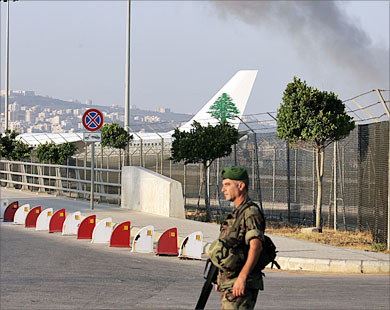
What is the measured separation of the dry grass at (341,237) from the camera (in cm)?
1366

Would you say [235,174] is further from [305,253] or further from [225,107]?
[225,107]

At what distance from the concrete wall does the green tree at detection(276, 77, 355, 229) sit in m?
3.43

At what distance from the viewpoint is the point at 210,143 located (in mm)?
19938

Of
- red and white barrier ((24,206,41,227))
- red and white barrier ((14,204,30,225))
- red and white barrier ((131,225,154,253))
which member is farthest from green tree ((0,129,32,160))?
red and white barrier ((131,225,154,253))

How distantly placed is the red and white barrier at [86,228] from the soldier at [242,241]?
9.80 metres

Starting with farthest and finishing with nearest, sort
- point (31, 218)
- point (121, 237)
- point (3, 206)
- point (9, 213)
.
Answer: point (3, 206) < point (9, 213) < point (31, 218) < point (121, 237)

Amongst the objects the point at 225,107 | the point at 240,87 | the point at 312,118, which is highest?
the point at 240,87

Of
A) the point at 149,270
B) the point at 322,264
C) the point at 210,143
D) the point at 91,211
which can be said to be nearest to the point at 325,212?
the point at 210,143

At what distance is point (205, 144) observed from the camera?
19.9 meters

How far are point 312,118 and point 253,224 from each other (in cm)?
1120

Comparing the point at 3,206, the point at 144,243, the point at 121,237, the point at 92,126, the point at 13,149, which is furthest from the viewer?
the point at 13,149

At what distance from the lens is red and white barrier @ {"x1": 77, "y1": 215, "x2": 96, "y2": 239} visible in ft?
48.1

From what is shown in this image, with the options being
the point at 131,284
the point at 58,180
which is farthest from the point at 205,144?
the point at 131,284

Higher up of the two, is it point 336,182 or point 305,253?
point 336,182
